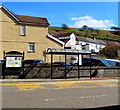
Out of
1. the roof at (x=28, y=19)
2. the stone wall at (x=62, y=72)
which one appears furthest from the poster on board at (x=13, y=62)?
the roof at (x=28, y=19)

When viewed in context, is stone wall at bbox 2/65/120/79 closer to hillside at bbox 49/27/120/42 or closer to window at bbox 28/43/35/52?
window at bbox 28/43/35/52

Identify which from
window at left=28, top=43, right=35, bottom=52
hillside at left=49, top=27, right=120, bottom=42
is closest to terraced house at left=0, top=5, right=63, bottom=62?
window at left=28, top=43, right=35, bottom=52

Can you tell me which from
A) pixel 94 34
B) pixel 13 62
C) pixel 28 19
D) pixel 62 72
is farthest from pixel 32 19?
pixel 94 34

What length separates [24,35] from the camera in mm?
36250

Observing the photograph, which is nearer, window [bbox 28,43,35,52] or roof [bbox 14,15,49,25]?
roof [bbox 14,15,49,25]

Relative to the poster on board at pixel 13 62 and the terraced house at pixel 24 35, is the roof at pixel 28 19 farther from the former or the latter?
the poster on board at pixel 13 62

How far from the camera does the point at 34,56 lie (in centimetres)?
3709

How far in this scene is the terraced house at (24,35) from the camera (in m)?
34.7

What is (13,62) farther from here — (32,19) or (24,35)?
(32,19)

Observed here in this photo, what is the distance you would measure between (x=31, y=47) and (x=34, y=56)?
1.57 meters

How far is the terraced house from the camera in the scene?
3469 cm

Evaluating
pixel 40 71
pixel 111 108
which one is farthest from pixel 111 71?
pixel 111 108

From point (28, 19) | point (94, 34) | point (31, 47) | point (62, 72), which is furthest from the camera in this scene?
point (94, 34)

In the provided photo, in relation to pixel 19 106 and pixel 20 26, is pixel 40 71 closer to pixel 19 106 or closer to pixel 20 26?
pixel 19 106
